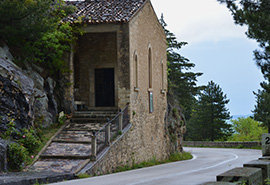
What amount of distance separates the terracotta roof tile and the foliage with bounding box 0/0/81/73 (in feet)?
2.18

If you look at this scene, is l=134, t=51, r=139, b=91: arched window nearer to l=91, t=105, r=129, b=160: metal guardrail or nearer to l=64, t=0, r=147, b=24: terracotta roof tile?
l=91, t=105, r=129, b=160: metal guardrail

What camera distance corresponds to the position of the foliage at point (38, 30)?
1474cm

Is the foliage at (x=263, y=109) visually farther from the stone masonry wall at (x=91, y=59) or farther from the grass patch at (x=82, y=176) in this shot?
the grass patch at (x=82, y=176)

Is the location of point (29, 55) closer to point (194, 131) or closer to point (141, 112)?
point (141, 112)

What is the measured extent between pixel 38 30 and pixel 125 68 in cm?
464

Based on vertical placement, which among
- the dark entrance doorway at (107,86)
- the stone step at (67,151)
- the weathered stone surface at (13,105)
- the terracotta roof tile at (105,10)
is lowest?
the stone step at (67,151)

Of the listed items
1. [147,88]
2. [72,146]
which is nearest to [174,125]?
[147,88]

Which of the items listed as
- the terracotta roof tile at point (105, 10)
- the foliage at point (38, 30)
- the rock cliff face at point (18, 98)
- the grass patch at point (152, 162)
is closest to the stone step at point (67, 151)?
the rock cliff face at point (18, 98)

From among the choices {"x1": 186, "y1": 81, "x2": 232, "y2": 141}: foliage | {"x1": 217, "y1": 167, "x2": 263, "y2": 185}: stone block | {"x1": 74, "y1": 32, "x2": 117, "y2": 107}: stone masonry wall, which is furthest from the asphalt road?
{"x1": 186, "y1": 81, "x2": 232, "y2": 141}: foliage

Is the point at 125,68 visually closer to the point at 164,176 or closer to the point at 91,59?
the point at 91,59

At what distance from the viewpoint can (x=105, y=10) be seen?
19719 millimetres

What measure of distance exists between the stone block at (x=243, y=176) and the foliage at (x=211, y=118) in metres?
50.6

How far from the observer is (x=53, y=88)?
18906 millimetres

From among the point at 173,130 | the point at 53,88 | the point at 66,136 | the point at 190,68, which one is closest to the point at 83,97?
the point at 53,88
